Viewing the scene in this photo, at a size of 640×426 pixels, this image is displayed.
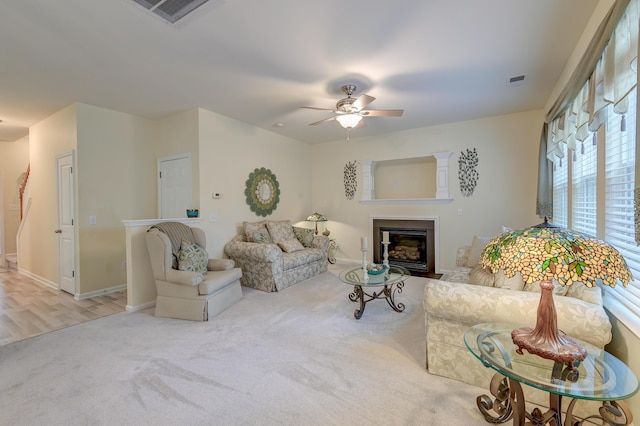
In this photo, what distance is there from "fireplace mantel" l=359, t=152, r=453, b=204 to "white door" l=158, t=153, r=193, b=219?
3.37m

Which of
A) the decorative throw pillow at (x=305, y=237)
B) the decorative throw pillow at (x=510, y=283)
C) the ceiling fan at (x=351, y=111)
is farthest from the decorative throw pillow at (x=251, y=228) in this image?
the decorative throw pillow at (x=510, y=283)

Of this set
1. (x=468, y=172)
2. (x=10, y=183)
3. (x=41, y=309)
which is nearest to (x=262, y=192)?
(x=41, y=309)

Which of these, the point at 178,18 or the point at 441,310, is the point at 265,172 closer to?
the point at 178,18

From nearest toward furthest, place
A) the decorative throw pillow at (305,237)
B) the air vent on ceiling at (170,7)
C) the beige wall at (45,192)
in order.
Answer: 1. the air vent on ceiling at (170,7)
2. the beige wall at (45,192)
3. the decorative throw pillow at (305,237)

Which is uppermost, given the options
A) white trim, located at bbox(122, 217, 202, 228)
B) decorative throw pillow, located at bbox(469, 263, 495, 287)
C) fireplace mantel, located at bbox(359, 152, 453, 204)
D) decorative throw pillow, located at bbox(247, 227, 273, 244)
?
fireplace mantel, located at bbox(359, 152, 453, 204)

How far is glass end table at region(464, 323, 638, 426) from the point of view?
1174 millimetres

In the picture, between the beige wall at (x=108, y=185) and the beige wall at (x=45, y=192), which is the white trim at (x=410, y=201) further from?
the beige wall at (x=45, y=192)

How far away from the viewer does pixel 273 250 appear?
4.01 m

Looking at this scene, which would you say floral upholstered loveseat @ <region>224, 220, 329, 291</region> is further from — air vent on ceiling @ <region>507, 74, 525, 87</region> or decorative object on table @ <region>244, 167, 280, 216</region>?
air vent on ceiling @ <region>507, 74, 525, 87</region>

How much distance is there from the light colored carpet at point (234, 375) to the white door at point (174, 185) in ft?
6.05

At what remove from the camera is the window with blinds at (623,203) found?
5.24 ft

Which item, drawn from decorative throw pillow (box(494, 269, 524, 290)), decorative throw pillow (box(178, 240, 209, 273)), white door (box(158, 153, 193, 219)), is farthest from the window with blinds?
white door (box(158, 153, 193, 219))

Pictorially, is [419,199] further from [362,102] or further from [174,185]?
[174,185]

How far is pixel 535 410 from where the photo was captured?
138 cm
